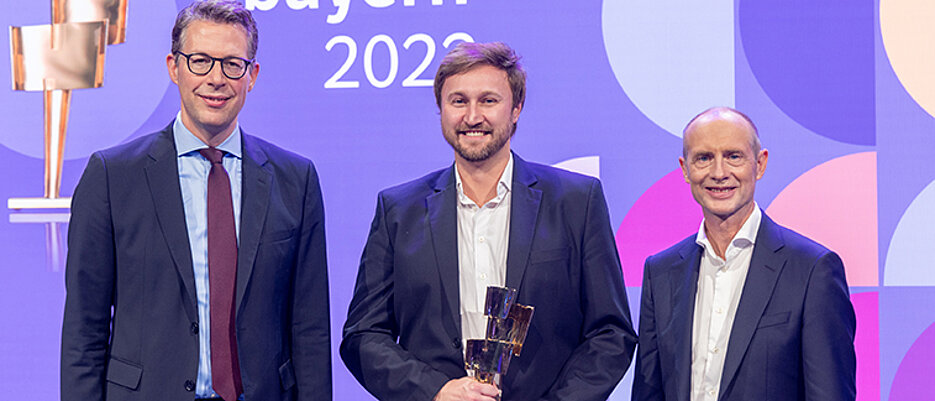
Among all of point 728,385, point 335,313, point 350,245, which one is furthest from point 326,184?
point 728,385

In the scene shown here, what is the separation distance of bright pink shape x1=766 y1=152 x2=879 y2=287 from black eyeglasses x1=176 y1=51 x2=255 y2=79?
6.85 ft

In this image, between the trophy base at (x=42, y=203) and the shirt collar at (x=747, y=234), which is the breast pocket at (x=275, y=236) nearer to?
the shirt collar at (x=747, y=234)

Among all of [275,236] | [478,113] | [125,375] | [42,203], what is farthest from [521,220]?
[42,203]

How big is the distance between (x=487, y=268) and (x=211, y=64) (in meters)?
0.99

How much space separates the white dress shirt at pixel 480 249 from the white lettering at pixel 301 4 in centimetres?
138

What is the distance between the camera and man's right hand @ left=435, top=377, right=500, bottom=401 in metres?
2.44

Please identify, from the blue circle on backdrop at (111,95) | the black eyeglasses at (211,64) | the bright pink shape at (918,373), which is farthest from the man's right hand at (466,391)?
the blue circle on backdrop at (111,95)

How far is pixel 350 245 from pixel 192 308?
1328 millimetres

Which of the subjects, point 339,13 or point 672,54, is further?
point 339,13

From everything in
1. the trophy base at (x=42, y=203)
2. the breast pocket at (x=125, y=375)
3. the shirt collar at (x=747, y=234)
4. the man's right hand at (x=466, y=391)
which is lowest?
the man's right hand at (x=466, y=391)

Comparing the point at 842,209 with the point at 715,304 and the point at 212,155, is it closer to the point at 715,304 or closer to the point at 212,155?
the point at 715,304

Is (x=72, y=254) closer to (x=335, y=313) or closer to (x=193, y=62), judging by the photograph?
(x=193, y=62)

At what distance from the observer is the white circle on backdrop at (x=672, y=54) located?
144 inches

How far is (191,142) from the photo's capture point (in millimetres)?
2660
